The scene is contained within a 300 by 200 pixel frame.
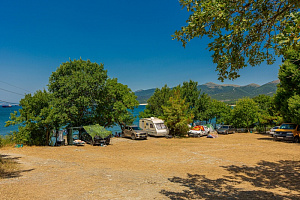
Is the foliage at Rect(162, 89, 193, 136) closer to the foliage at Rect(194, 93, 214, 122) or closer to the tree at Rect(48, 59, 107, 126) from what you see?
the tree at Rect(48, 59, 107, 126)

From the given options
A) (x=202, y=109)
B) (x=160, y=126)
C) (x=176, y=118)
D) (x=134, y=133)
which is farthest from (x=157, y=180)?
(x=202, y=109)

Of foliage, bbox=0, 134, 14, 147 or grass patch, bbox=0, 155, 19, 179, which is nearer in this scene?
grass patch, bbox=0, 155, 19, 179

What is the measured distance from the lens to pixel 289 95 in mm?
23391

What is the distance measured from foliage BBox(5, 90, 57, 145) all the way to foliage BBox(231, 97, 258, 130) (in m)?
32.2

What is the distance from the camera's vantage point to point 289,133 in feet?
67.5

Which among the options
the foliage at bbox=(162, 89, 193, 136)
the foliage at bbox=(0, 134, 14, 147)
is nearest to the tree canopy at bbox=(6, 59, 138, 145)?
the foliage at bbox=(0, 134, 14, 147)

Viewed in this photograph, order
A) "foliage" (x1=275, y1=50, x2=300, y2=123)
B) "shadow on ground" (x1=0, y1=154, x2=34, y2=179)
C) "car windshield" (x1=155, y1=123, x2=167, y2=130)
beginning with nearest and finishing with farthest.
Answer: "shadow on ground" (x1=0, y1=154, x2=34, y2=179) < "foliage" (x1=275, y1=50, x2=300, y2=123) < "car windshield" (x1=155, y1=123, x2=167, y2=130)

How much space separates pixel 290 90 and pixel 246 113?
15.3m

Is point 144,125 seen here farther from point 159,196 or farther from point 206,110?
point 159,196

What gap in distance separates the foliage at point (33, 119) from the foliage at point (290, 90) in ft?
77.5

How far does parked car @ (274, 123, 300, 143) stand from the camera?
20406 mm

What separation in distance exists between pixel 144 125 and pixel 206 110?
1714cm

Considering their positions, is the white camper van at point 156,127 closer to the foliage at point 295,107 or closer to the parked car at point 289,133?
the parked car at point 289,133

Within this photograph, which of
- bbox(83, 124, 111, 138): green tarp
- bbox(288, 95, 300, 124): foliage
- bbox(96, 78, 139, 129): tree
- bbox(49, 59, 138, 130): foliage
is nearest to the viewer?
bbox(83, 124, 111, 138): green tarp
